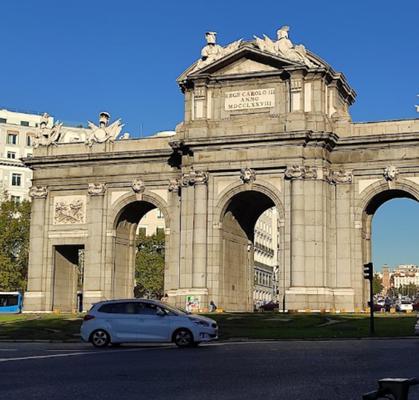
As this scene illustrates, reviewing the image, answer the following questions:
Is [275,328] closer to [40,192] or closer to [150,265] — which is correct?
[40,192]

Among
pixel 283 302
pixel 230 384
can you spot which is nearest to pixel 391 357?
pixel 230 384

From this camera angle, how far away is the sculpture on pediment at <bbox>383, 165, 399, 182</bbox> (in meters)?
58.1

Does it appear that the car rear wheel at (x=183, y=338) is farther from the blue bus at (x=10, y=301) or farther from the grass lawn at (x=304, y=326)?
the blue bus at (x=10, y=301)

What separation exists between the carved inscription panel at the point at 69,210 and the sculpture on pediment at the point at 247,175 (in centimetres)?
1496

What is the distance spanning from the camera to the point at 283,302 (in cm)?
5681

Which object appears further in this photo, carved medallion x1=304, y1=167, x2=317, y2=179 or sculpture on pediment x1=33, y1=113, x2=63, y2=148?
sculpture on pediment x1=33, y1=113, x2=63, y2=148

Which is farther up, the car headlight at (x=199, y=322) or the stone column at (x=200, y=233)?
the stone column at (x=200, y=233)

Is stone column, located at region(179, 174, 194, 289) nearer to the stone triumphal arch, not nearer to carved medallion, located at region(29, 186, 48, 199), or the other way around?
the stone triumphal arch

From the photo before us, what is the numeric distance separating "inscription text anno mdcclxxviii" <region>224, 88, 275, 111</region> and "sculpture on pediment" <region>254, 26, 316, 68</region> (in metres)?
2.79

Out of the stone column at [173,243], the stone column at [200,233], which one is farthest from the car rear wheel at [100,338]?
the stone column at [173,243]

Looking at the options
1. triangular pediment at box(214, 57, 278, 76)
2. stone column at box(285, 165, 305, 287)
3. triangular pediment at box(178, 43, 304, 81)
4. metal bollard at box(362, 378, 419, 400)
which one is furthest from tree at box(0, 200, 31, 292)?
metal bollard at box(362, 378, 419, 400)

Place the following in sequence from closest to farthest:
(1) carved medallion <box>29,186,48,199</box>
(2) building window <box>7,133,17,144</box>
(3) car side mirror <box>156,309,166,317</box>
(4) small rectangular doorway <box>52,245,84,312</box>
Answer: (3) car side mirror <box>156,309,166,317</box>
(1) carved medallion <box>29,186,48,199</box>
(4) small rectangular doorway <box>52,245,84,312</box>
(2) building window <box>7,133,17,144</box>

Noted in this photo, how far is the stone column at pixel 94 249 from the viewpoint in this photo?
212 ft

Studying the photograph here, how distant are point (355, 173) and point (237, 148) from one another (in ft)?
29.2
